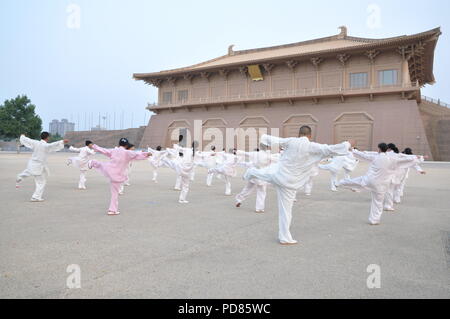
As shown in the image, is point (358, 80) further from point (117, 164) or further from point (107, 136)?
point (107, 136)

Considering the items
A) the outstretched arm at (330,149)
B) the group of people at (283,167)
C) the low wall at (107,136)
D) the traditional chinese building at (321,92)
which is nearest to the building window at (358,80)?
the traditional chinese building at (321,92)

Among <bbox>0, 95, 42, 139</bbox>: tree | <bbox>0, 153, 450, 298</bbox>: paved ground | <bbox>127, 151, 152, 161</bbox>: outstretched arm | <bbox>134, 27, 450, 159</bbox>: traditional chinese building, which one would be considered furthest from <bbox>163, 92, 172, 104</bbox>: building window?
<bbox>127, 151, 152, 161</bbox>: outstretched arm

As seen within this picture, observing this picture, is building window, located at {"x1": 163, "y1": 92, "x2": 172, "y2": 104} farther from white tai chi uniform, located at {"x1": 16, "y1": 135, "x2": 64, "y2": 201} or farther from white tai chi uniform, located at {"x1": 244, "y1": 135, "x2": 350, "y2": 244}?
white tai chi uniform, located at {"x1": 244, "y1": 135, "x2": 350, "y2": 244}

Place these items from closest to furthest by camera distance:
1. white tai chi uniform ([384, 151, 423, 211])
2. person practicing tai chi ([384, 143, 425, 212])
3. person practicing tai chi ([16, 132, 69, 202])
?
person practicing tai chi ([384, 143, 425, 212])
white tai chi uniform ([384, 151, 423, 211])
person practicing tai chi ([16, 132, 69, 202])

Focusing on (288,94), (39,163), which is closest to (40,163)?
(39,163)

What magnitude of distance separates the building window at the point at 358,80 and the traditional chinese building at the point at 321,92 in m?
0.07

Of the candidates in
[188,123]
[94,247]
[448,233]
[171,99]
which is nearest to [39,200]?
[94,247]

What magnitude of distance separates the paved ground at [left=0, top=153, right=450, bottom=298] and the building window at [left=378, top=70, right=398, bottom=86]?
20.6 metres

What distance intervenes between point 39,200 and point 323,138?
23270 mm

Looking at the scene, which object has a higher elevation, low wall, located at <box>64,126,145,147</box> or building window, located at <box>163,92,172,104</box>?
building window, located at <box>163,92,172,104</box>

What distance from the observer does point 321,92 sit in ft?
88.2

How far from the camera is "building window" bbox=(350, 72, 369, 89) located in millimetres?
26047

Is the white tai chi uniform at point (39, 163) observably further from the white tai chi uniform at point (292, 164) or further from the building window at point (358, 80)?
the building window at point (358, 80)

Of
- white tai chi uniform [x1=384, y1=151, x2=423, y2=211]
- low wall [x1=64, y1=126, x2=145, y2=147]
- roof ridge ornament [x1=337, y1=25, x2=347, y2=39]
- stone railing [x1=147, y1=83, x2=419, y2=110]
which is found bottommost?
white tai chi uniform [x1=384, y1=151, x2=423, y2=211]
